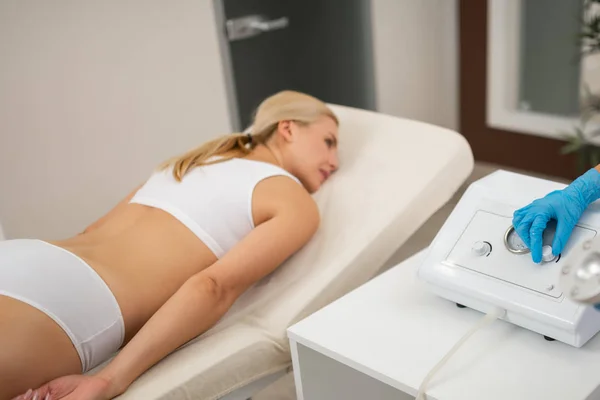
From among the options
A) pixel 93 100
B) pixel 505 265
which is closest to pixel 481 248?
pixel 505 265

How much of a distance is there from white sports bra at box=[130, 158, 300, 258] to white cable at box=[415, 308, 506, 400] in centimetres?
64

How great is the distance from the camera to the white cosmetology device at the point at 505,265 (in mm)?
1089

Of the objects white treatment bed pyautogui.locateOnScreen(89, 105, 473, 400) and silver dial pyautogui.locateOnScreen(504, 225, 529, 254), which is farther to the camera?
white treatment bed pyautogui.locateOnScreen(89, 105, 473, 400)

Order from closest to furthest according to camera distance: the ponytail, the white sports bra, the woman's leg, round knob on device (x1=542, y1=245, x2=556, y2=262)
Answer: round knob on device (x1=542, y1=245, x2=556, y2=262), the woman's leg, the white sports bra, the ponytail

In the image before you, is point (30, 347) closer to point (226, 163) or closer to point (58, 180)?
point (226, 163)

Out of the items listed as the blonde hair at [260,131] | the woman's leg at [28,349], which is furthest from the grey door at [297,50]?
the woman's leg at [28,349]

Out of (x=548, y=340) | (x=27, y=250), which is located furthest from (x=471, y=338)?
(x=27, y=250)

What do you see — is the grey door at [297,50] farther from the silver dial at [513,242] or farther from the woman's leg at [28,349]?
the silver dial at [513,242]

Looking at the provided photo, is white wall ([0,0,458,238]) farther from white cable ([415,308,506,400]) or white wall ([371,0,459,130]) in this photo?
white cable ([415,308,506,400])

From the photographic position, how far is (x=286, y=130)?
182cm

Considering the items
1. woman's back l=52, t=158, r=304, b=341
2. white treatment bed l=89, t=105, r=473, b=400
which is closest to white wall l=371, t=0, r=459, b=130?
white treatment bed l=89, t=105, r=473, b=400

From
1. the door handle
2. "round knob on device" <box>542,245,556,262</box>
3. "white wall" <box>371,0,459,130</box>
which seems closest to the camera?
"round knob on device" <box>542,245,556,262</box>

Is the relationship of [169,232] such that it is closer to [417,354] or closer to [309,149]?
[309,149]

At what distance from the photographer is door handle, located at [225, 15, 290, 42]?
8.76ft
